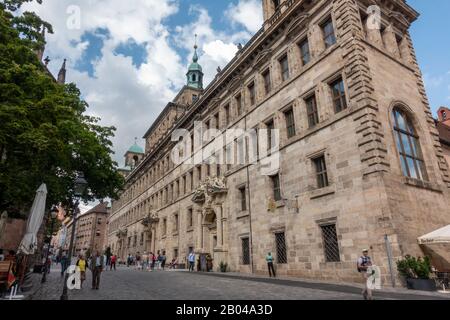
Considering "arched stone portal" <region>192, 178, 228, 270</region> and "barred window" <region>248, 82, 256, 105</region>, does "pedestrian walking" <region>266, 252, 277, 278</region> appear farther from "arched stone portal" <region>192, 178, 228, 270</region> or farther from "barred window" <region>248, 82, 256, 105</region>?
"barred window" <region>248, 82, 256, 105</region>

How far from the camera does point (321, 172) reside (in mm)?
16078

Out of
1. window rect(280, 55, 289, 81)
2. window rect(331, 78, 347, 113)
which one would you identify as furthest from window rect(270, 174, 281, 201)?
window rect(280, 55, 289, 81)

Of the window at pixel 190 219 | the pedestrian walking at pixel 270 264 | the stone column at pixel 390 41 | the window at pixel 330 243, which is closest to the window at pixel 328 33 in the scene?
the stone column at pixel 390 41

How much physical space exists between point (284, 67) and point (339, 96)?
5.97 m

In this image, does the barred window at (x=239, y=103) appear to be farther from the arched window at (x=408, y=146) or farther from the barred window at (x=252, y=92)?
the arched window at (x=408, y=146)

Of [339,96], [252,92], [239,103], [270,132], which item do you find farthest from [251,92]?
[339,96]

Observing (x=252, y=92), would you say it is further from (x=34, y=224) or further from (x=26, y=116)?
(x=34, y=224)

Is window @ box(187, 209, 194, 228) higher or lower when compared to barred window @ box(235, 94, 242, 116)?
lower

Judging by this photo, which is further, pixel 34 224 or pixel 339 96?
pixel 339 96

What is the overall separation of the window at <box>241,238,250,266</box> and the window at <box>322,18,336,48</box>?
13.2m

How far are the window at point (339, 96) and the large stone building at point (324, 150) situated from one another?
6 centimetres

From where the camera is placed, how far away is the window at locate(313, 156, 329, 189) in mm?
15828

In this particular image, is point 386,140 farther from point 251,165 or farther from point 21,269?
point 21,269

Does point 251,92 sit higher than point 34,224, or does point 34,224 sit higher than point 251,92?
point 251,92
